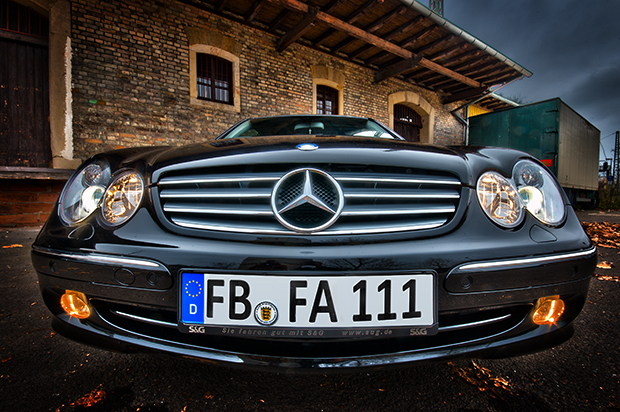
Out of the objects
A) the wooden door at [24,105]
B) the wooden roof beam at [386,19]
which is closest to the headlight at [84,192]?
the wooden door at [24,105]

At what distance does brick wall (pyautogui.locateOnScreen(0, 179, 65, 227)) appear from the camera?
14.9ft

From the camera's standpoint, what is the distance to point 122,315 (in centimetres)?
90

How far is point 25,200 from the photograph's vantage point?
4.69 meters

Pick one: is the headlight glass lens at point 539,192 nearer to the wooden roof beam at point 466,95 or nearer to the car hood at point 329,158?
the car hood at point 329,158

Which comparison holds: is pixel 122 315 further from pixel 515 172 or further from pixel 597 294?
pixel 597 294

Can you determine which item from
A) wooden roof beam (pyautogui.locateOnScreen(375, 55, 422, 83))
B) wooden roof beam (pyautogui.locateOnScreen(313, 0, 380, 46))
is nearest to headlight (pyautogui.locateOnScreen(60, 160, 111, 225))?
wooden roof beam (pyautogui.locateOnScreen(313, 0, 380, 46))

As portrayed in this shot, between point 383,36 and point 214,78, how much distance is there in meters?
4.33

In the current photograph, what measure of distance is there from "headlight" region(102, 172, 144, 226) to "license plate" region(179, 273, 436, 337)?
34 centimetres

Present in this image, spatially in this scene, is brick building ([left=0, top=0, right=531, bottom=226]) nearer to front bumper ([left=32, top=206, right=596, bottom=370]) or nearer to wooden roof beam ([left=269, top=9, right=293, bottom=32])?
wooden roof beam ([left=269, top=9, right=293, bottom=32])

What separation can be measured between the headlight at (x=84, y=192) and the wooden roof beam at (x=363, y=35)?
574cm

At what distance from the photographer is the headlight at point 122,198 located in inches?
37.0

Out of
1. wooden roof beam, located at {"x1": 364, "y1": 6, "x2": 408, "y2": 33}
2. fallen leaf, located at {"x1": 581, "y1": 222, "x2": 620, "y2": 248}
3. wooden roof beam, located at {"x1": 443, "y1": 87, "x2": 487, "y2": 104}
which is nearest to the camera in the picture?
fallen leaf, located at {"x1": 581, "y1": 222, "x2": 620, "y2": 248}

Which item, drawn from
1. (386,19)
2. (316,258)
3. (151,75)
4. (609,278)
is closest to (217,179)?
Answer: (316,258)

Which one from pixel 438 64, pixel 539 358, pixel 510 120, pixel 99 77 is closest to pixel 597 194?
pixel 510 120
